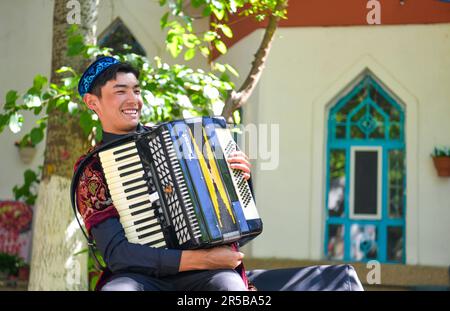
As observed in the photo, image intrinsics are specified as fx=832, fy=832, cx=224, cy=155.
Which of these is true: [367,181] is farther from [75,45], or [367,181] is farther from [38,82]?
[38,82]

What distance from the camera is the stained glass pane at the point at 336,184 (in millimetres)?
8078

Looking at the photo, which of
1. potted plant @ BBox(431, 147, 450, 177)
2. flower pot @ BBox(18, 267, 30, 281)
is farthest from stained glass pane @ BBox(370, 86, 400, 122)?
flower pot @ BBox(18, 267, 30, 281)

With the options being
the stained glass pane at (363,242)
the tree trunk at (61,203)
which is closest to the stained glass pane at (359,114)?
the stained glass pane at (363,242)

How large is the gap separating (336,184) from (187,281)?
5.00 metres

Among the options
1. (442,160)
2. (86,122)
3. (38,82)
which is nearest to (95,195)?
(86,122)

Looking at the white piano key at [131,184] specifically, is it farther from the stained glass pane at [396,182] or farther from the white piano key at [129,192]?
the stained glass pane at [396,182]

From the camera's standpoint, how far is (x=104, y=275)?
336 centimetres

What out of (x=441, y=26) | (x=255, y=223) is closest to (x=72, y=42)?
(x=255, y=223)

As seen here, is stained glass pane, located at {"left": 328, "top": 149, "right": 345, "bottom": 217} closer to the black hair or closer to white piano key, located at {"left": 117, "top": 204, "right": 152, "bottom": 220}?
the black hair

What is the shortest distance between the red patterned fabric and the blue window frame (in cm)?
498

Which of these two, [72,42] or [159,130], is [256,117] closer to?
[72,42]

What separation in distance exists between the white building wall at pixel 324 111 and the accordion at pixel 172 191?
4742mm

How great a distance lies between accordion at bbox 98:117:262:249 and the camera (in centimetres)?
316
